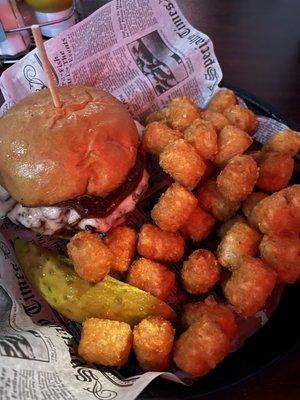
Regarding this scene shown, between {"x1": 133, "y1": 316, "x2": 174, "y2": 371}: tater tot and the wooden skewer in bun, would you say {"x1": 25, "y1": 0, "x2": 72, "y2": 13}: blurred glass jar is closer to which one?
the wooden skewer in bun

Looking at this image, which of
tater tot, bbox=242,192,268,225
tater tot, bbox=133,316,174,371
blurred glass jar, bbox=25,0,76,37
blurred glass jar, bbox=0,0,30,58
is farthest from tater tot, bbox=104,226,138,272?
blurred glass jar, bbox=25,0,76,37

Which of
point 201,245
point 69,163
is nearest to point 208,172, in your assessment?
point 201,245

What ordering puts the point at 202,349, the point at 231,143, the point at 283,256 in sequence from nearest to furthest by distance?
the point at 202,349 → the point at 283,256 → the point at 231,143

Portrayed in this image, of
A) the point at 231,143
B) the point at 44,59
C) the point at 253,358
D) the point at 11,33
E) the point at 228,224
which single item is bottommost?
the point at 253,358

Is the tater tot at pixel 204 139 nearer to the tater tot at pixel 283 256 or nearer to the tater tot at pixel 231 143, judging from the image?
the tater tot at pixel 231 143

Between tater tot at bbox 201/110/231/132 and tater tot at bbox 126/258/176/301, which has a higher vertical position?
tater tot at bbox 201/110/231/132

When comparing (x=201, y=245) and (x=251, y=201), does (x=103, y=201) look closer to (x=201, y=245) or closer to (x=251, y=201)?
(x=201, y=245)

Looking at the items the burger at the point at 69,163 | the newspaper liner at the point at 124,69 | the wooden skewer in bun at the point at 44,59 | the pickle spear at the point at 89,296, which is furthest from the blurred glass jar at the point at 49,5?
the pickle spear at the point at 89,296
